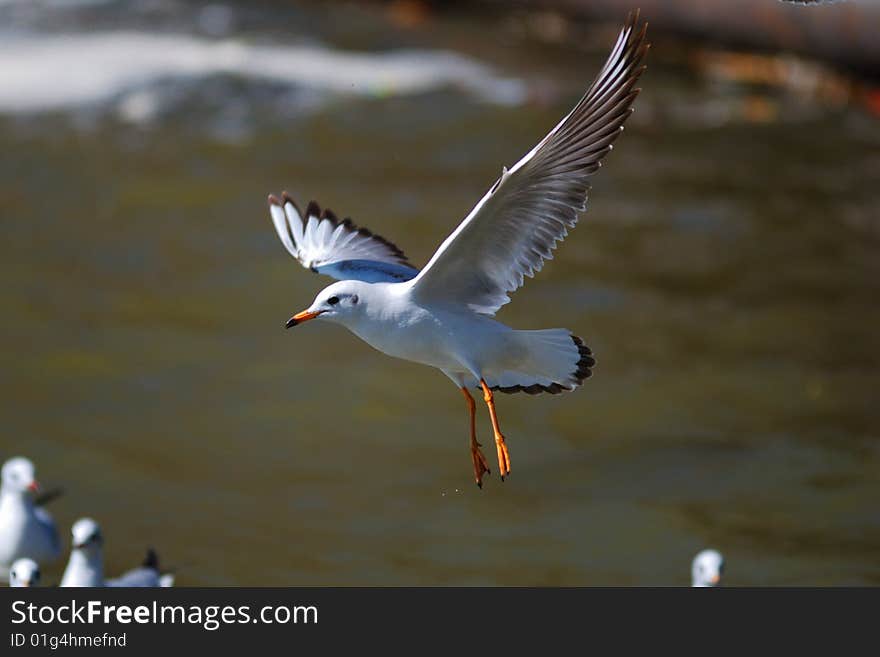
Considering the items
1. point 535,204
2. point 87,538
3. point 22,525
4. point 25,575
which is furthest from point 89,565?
point 535,204

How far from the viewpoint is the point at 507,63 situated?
18.0 metres

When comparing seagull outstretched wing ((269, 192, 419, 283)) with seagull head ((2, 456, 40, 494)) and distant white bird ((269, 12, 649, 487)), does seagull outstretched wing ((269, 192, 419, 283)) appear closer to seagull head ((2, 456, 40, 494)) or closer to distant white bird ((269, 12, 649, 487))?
distant white bird ((269, 12, 649, 487))

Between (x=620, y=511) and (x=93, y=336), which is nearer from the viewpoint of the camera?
(x=620, y=511)

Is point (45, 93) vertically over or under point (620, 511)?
over

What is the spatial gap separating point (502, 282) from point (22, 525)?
5.16m

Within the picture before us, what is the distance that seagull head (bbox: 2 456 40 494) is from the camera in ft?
31.6

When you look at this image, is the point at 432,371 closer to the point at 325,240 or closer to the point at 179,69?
the point at 179,69

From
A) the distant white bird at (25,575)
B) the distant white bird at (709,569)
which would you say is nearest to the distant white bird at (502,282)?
the distant white bird at (25,575)

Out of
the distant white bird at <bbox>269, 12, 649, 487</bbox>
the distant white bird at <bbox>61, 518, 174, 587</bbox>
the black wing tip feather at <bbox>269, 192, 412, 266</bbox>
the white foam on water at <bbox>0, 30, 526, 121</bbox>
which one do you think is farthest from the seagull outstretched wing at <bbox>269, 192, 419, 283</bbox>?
the white foam on water at <bbox>0, 30, 526, 121</bbox>

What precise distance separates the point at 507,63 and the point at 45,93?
16.3ft

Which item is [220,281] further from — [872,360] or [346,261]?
[346,261]

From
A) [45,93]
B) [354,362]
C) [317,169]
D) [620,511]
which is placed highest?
[45,93]

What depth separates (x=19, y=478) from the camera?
9.71 meters
